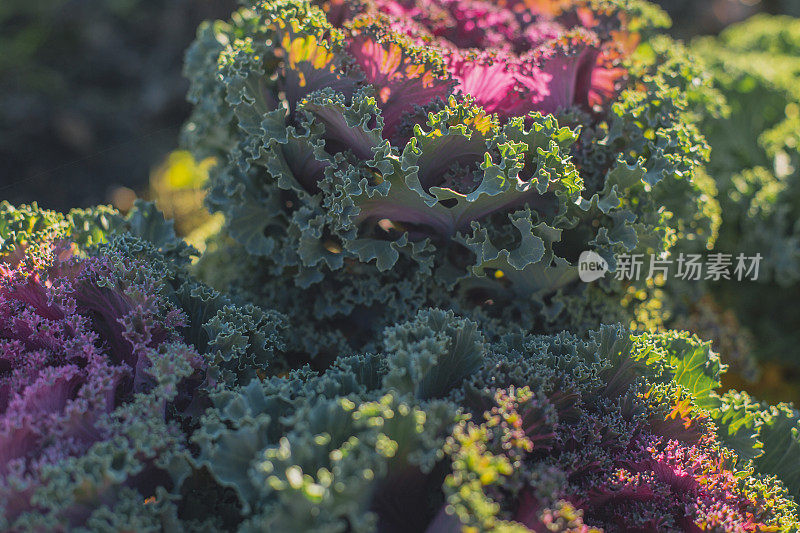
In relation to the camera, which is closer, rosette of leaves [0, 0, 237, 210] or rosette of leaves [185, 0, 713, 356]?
rosette of leaves [185, 0, 713, 356]

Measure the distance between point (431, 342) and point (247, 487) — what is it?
701 millimetres

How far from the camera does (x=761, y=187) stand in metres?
4.07

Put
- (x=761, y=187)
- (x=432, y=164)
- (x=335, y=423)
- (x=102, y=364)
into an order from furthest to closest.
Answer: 1. (x=761, y=187)
2. (x=432, y=164)
3. (x=102, y=364)
4. (x=335, y=423)

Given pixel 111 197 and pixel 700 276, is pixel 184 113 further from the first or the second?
pixel 700 276

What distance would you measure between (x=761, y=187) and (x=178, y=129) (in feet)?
17.7

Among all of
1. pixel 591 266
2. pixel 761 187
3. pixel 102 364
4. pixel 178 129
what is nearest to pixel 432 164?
pixel 591 266

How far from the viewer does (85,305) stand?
2.37 m

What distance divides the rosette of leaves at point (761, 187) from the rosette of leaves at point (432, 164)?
1.12 meters

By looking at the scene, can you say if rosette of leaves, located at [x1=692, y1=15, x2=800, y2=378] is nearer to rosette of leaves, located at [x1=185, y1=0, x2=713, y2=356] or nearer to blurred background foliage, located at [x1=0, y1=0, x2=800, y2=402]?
blurred background foliage, located at [x1=0, y1=0, x2=800, y2=402]

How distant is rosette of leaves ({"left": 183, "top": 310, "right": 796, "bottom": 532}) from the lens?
1688 millimetres

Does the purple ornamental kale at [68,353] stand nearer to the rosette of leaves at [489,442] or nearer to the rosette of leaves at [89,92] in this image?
the rosette of leaves at [489,442]

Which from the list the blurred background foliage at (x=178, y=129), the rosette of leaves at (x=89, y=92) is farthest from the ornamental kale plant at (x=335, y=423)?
the rosette of leaves at (x=89, y=92)

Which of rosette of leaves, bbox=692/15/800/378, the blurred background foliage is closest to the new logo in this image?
the blurred background foliage

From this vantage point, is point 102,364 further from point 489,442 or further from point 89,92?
point 89,92
